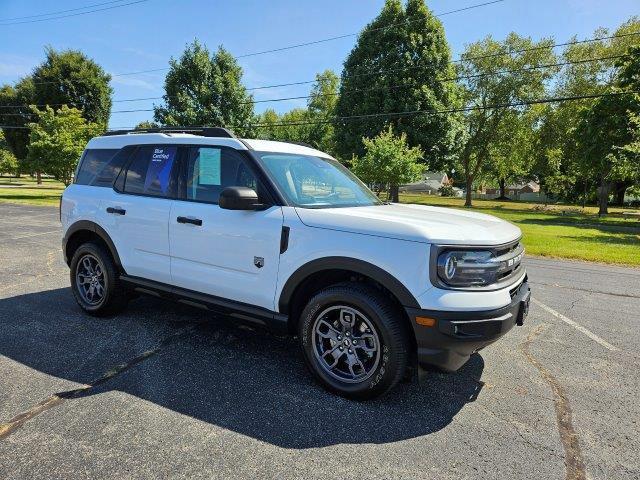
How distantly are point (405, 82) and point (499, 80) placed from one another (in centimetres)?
1606

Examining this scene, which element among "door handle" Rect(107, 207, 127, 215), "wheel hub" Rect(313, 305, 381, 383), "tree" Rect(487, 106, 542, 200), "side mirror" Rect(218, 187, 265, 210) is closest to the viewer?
"wheel hub" Rect(313, 305, 381, 383)

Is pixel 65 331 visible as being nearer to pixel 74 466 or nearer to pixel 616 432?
pixel 74 466

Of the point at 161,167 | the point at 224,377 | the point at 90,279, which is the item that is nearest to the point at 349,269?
the point at 224,377

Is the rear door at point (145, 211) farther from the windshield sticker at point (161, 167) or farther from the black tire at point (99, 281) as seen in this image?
the black tire at point (99, 281)

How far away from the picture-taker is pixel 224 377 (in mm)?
3473

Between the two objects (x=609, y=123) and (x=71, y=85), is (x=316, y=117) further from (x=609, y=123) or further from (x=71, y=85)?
(x=609, y=123)

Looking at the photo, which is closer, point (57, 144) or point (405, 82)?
point (57, 144)

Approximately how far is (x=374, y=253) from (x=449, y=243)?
0.51 m

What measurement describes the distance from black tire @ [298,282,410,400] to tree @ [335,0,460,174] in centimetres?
2770

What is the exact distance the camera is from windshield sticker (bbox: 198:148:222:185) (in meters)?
3.92

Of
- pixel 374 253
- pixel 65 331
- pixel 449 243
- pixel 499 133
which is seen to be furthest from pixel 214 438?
pixel 499 133

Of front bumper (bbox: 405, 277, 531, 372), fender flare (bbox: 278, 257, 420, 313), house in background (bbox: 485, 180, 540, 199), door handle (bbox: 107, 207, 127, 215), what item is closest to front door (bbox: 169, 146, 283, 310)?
fender flare (bbox: 278, 257, 420, 313)

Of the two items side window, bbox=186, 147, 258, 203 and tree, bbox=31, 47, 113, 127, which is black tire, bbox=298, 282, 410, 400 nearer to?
side window, bbox=186, 147, 258, 203

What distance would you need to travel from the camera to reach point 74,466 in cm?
238
